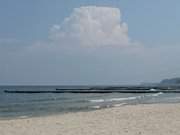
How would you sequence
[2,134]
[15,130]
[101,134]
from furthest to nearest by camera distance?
[15,130] → [2,134] → [101,134]

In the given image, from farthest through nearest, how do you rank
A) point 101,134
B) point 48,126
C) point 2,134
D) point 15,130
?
point 48,126 < point 15,130 < point 2,134 < point 101,134

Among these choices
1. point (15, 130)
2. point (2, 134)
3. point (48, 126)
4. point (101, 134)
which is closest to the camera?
point (101, 134)

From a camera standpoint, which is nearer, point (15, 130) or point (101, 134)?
point (101, 134)

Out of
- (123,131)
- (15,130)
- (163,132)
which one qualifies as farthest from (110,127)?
(15,130)

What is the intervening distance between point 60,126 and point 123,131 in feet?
10.9

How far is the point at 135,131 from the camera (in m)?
13.9

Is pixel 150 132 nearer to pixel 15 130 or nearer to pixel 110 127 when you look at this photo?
pixel 110 127

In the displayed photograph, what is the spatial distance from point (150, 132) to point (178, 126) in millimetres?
1801

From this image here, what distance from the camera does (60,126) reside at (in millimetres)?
16094

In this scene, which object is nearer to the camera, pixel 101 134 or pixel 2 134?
pixel 101 134

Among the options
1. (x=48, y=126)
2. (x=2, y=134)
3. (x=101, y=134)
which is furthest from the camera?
(x=48, y=126)

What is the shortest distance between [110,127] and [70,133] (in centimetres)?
217

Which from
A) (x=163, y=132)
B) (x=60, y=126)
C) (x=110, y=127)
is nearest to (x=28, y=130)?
(x=60, y=126)

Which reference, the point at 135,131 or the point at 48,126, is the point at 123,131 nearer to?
the point at 135,131
